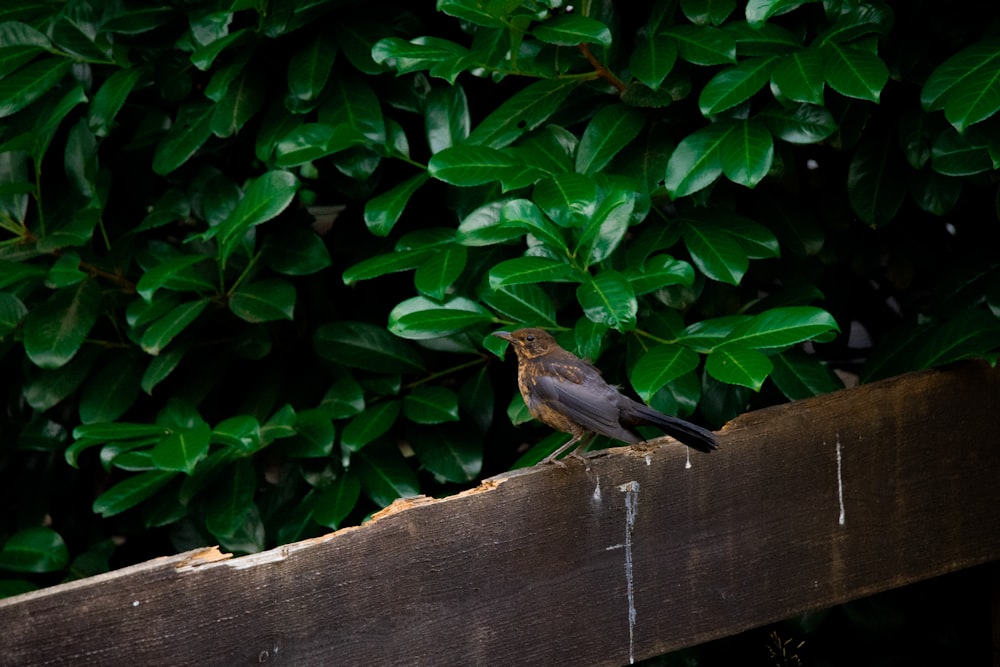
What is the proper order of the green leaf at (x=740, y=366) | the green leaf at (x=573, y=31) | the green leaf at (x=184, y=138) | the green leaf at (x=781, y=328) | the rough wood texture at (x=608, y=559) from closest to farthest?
1. the rough wood texture at (x=608, y=559)
2. the green leaf at (x=740, y=366)
3. the green leaf at (x=781, y=328)
4. the green leaf at (x=573, y=31)
5. the green leaf at (x=184, y=138)

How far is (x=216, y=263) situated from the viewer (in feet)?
8.35

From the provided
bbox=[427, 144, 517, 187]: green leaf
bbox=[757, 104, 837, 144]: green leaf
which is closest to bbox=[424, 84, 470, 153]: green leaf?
bbox=[427, 144, 517, 187]: green leaf

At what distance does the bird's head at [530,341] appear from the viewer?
227cm

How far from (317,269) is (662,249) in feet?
2.38

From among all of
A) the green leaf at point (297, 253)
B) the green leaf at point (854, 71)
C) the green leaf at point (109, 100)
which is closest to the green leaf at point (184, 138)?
the green leaf at point (109, 100)

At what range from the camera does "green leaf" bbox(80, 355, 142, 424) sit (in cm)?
253

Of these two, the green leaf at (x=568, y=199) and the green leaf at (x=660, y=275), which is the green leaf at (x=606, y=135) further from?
the green leaf at (x=660, y=275)

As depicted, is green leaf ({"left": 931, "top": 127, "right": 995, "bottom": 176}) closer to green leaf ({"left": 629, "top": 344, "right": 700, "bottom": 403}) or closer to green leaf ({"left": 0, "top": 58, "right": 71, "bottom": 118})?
green leaf ({"left": 629, "top": 344, "right": 700, "bottom": 403})

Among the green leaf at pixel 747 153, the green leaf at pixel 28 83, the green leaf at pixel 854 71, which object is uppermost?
the green leaf at pixel 854 71

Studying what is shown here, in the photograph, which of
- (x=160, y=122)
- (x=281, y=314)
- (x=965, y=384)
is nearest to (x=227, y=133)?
(x=160, y=122)

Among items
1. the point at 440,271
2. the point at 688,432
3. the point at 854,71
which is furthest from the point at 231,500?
the point at 854,71

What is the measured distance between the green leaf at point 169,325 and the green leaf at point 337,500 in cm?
44

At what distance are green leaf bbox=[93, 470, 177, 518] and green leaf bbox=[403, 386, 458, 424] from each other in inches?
19.4

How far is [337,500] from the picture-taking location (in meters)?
2.37
